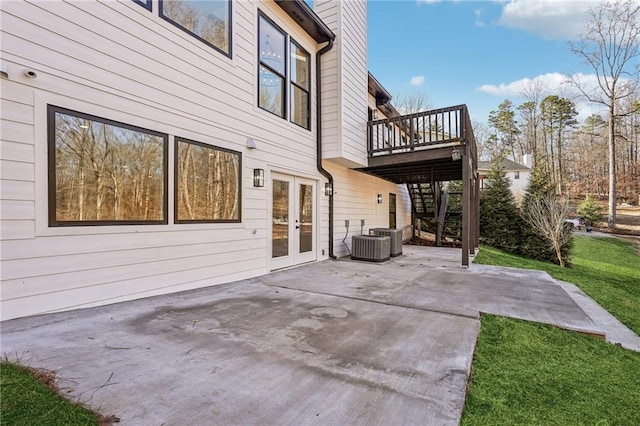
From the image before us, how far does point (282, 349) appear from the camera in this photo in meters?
2.58

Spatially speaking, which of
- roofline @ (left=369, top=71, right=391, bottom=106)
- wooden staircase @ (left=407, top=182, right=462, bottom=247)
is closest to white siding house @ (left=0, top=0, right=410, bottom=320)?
roofline @ (left=369, top=71, right=391, bottom=106)

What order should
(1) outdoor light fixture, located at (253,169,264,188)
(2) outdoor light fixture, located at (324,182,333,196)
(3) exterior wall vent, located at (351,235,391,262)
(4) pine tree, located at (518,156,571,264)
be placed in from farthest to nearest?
1. (4) pine tree, located at (518,156,571,264)
2. (2) outdoor light fixture, located at (324,182,333,196)
3. (3) exterior wall vent, located at (351,235,391,262)
4. (1) outdoor light fixture, located at (253,169,264,188)

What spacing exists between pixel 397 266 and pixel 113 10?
6.40m

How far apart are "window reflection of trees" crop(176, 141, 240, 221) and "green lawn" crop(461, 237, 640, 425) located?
3.84m

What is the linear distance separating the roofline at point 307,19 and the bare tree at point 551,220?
30.6ft

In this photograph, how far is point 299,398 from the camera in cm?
187

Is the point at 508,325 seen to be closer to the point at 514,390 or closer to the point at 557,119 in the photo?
the point at 514,390

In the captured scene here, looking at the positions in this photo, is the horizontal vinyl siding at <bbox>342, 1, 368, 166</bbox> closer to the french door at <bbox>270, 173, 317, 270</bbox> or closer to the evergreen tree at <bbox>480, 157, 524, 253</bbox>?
the french door at <bbox>270, 173, 317, 270</bbox>

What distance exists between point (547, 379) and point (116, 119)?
4.75 meters

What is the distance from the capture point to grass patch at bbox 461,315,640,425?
1.82 m

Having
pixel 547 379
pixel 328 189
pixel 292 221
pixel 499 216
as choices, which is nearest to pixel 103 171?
pixel 292 221

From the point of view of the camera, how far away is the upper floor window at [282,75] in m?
5.90

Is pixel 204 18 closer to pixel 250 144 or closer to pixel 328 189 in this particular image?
pixel 250 144

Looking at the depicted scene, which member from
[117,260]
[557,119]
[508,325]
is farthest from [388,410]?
[557,119]
